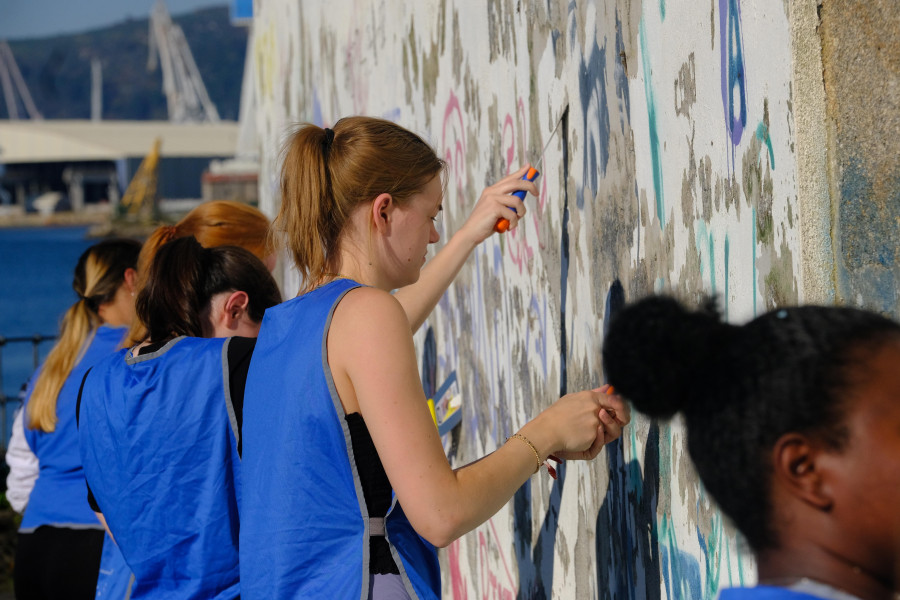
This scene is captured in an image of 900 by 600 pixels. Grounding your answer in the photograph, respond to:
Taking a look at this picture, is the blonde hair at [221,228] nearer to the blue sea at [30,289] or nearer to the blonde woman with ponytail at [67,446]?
the blonde woman with ponytail at [67,446]

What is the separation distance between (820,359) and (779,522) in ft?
0.58

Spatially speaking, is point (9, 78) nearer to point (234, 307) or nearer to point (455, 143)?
point (455, 143)

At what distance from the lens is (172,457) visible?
2184 millimetres

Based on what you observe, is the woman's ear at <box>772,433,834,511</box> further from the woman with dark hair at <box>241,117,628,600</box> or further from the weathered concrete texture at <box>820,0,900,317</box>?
the woman with dark hair at <box>241,117,628,600</box>

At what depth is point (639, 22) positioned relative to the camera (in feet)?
6.56

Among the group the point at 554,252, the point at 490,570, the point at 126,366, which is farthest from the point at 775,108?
the point at 490,570

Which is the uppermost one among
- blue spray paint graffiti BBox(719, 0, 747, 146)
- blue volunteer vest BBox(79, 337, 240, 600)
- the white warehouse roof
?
the white warehouse roof

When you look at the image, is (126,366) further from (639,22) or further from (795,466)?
(795,466)

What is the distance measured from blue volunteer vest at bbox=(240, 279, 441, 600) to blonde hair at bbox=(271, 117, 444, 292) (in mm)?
152

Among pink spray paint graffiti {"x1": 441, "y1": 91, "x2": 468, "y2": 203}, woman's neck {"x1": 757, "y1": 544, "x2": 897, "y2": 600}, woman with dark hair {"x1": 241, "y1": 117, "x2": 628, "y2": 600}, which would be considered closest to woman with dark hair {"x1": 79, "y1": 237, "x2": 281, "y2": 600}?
woman with dark hair {"x1": 241, "y1": 117, "x2": 628, "y2": 600}

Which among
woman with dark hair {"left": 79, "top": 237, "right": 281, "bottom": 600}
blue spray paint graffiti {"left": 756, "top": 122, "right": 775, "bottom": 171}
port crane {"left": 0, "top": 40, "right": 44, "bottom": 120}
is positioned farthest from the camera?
port crane {"left": 0, "top": 40, "right": 44, "bottom": 120}

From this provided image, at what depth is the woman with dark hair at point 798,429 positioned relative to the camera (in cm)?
100

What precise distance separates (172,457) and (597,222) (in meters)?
1.06

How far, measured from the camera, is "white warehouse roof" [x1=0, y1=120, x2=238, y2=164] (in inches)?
3590
